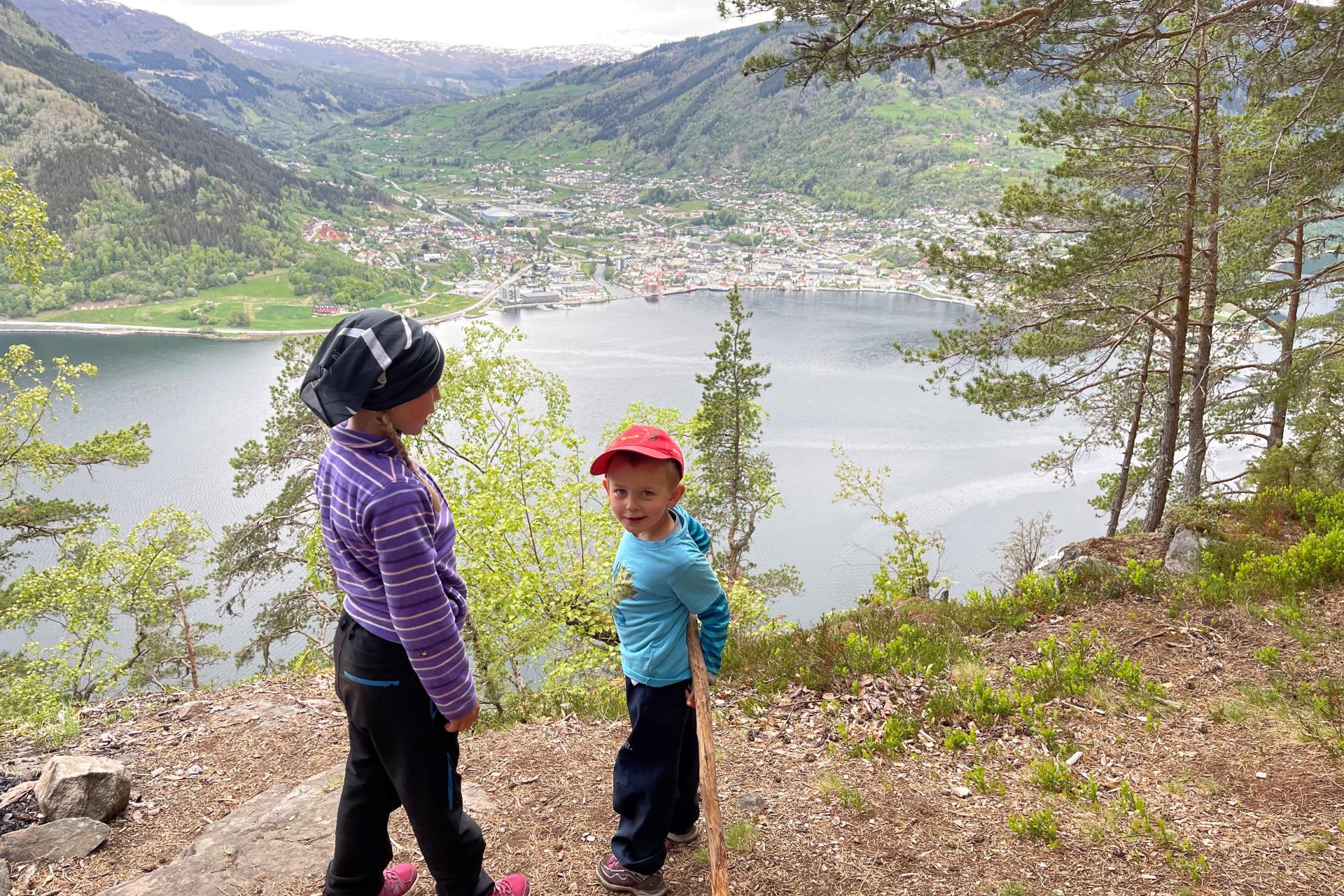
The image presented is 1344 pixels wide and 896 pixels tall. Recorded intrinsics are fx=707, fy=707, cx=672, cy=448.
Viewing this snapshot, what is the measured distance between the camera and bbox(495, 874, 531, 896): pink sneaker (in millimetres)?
2526

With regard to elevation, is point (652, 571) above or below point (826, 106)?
below

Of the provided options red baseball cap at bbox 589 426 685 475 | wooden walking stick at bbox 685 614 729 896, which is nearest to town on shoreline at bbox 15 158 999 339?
red baseball cap at bbox 589 426 685 475

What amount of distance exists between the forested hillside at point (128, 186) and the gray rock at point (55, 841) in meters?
82.5

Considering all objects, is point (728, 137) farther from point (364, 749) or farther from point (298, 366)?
point (364, 749)

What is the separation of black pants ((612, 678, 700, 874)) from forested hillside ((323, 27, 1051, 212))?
362 ft

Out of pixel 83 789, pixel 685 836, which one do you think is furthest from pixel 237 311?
pixel 685 836

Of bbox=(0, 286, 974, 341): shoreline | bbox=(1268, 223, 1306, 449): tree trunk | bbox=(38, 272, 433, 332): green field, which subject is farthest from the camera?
bbox=(38, 272, 433, 332): green field

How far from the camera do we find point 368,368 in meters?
1.86

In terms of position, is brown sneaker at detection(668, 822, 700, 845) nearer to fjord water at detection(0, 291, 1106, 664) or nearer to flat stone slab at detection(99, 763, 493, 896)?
flat stone slab at detection(99, 763, 493, 896)

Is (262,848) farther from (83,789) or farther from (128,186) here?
(128,186)

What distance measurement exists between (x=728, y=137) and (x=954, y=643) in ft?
591

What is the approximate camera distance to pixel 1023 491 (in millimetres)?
30797

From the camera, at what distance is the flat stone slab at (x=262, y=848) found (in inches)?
113

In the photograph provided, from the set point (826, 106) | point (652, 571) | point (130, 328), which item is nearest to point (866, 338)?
point (652, 571)
